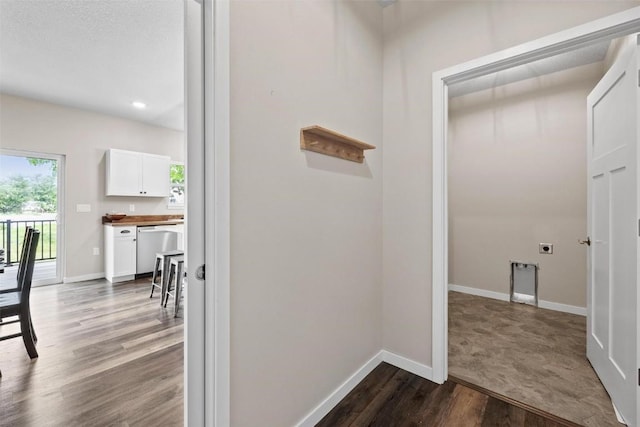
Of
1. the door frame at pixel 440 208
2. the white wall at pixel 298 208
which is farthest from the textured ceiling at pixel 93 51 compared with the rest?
the door frame at pixel 440 208

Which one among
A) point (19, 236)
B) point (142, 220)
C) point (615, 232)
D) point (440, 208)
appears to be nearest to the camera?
point (615, 232)

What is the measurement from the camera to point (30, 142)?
4059mm

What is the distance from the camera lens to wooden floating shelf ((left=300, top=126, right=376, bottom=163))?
1.54 meters

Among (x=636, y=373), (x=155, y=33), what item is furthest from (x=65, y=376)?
(x=636, y=373)

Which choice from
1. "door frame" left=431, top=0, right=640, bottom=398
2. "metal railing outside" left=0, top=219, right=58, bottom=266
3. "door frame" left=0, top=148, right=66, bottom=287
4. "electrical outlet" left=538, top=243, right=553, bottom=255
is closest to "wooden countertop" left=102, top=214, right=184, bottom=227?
"door frame" left=0, top=148, right=66, bottom=287

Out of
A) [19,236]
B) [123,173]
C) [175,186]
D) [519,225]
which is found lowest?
[19,236]

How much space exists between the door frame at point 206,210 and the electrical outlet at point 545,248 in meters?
3.71

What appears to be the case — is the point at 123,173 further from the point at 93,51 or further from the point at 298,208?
the point at 298,208

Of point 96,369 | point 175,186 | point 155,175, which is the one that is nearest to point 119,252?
point 155,175

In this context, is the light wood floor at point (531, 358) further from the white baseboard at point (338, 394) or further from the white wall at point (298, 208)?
the white wall at point (298, 208)

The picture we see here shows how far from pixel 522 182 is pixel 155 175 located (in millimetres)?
5642

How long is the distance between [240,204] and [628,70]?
2144 millimetres

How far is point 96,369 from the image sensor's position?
6.97 feet

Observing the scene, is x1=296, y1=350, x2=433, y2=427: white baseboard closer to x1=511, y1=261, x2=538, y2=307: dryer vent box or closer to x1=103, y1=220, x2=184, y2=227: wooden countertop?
x1=511, y1=261, x2=538, y2=307: dryer vent box
